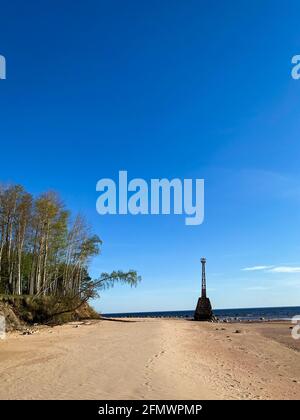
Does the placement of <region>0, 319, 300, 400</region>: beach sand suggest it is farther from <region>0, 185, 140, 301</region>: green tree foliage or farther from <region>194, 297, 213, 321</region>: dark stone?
<region>194, 297, 213, 321</region>: dark stone

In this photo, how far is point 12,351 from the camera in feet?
58.4

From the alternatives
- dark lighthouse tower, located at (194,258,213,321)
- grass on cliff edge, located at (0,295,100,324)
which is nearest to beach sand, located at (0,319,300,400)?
grass on cliff edge, located at (0,295,100,324)

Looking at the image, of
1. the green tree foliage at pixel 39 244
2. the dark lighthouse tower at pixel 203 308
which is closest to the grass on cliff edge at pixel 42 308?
the green tree foliage at pixel 39 244

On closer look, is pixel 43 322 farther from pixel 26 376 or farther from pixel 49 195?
pixel 26 376

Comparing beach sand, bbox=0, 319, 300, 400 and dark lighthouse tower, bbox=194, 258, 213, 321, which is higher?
beach sand, bbox=0, 319, 300, 400

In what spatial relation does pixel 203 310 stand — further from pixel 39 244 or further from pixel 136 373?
pixel 136 373

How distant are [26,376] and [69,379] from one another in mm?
1519

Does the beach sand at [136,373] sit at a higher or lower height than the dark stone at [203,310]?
higher

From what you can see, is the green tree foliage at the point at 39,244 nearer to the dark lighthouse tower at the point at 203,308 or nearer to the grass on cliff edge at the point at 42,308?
the grass on cliff edge at the point at 42,308

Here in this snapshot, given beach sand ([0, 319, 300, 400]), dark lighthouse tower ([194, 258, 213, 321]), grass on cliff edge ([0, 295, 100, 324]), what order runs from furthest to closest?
1. dark lighthouse tower ([194, 258, 213, 321])
2. grass on cliff edge ([0, 295, 100, 324])
3. beach sand ([0, 319, 300, 400])

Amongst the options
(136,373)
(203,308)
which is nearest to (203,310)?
(203,308)

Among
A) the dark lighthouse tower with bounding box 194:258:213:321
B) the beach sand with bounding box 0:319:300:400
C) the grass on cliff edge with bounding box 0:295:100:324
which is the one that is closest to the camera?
the beach sand with bounding box 0:319:300:400
